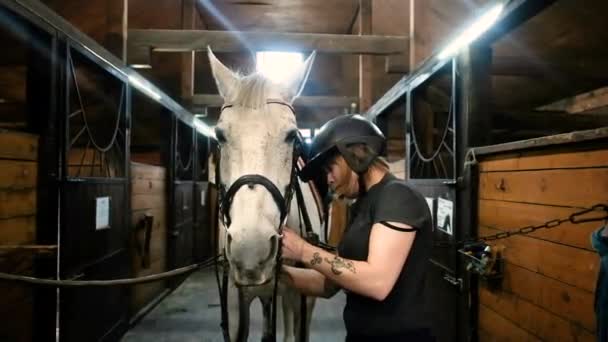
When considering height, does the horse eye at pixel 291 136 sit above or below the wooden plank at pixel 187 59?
below

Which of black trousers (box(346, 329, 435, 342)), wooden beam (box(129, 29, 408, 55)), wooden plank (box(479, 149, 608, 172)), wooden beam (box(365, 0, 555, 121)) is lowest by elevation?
black trousers (box(346, 329, 435, 342))

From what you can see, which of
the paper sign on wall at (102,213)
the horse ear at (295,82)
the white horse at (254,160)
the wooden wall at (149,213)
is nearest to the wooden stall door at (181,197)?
the wooden wall at (149,213)

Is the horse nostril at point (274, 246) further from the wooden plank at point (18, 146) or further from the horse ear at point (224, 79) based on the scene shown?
the wooden plank at point (18, 146)

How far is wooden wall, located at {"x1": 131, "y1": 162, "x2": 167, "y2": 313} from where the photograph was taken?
3436 mm

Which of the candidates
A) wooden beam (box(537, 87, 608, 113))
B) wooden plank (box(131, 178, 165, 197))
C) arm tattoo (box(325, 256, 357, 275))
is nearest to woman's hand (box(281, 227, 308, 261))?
arm tattoo (box(325, 256, 357, 275))

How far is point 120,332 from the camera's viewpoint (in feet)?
9.88

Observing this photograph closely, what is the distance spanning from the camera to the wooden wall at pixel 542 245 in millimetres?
1209

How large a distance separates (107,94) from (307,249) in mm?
2569

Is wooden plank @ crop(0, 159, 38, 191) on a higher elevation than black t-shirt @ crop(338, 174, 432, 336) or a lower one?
higher

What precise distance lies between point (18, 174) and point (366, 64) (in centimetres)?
374

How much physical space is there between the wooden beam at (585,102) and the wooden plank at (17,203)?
16.4 feet

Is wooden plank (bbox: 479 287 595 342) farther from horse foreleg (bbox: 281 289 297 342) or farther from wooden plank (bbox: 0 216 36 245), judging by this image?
wooden plank (bbox: 0 216 36 245)

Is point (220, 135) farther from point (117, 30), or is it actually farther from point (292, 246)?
point (117, 30)

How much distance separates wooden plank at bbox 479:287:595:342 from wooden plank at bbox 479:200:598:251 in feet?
0.92
